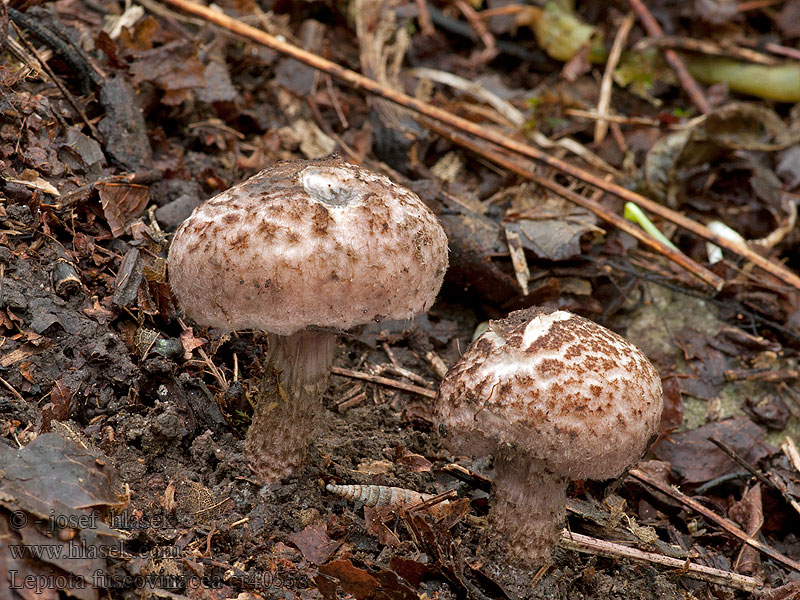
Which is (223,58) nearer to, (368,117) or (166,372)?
(368,117)

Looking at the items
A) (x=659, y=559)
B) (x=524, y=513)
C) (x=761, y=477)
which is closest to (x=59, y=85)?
(x=524, y=513)

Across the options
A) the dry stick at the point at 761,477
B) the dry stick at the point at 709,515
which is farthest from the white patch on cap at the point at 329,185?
the dry stick at the point at 761,477

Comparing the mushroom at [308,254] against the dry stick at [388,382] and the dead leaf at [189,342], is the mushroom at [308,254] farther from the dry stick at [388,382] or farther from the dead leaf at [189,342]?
the dry stick at [388,382]

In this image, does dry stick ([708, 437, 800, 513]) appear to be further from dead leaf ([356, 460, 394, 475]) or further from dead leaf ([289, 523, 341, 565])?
dead leaf ([289, 523, 341, 565])

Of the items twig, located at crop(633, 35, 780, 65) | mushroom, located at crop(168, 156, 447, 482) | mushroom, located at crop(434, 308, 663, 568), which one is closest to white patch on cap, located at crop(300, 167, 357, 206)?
mushroom, located at crop(168, 156, 447, 482)

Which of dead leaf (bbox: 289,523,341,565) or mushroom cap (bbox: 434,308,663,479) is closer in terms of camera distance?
mushroom cap (bbox: 434,308,663,479)

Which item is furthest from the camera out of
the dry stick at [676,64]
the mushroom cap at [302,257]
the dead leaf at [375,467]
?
the dry stick at [676,64]
